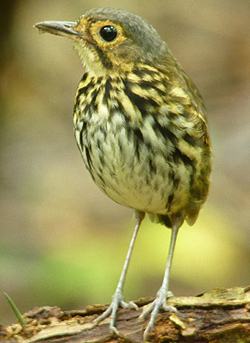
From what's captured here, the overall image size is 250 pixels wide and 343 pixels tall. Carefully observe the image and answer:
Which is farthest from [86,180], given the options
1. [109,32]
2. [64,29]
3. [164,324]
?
[164,324]

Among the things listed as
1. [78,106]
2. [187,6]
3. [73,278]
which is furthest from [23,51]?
[78,106]

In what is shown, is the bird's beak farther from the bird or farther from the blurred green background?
the blurred green background

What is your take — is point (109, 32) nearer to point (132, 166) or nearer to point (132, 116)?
point (132, 116)

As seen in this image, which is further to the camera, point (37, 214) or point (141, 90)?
point (37, 214)

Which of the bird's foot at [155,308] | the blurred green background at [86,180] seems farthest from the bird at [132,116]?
the blurred green background at [86,180]

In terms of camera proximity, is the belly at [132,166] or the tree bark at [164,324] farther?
the belly at [132,166]

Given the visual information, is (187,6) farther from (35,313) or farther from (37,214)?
(35,313)

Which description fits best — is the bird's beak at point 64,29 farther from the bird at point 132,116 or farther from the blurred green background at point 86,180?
the blurred green background at point 86,180
